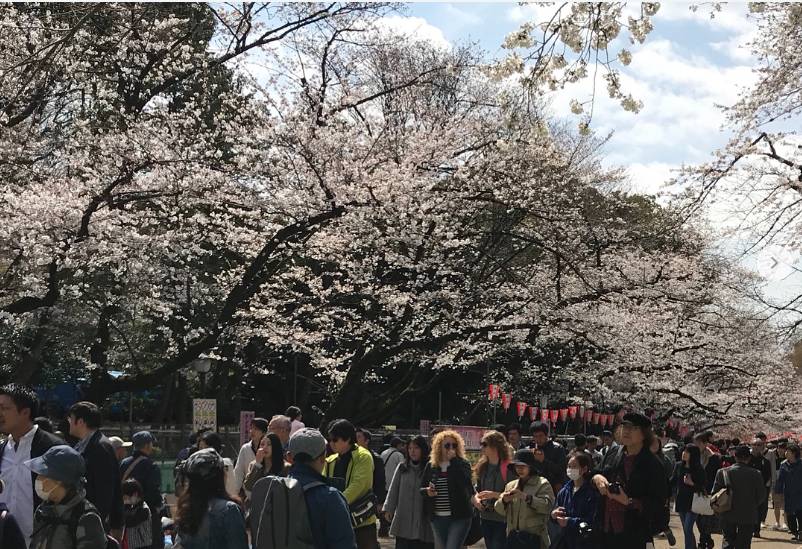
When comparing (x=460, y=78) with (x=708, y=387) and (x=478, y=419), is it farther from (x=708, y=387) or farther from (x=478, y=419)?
(x=708, y=387)

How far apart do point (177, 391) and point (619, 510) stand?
25337 mm

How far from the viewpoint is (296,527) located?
4.16 metres

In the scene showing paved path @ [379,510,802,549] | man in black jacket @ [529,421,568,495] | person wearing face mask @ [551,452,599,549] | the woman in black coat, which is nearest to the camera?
the woman in black coat

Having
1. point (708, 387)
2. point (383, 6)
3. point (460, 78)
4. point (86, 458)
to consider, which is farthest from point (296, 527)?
point (708, 387)

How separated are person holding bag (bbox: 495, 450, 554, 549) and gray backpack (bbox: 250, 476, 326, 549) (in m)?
3.28

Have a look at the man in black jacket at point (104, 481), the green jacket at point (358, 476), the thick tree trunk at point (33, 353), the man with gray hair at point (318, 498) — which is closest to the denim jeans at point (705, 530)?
the green jacket at point (358, 476)

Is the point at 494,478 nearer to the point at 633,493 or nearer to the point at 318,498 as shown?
the point at 633,493

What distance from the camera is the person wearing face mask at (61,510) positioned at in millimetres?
4230

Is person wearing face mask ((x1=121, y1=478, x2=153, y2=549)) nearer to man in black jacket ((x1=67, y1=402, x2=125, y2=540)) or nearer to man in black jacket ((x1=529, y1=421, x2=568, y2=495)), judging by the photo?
man in black jacket ((x1=67, y1=402, x2=125, y2=540))

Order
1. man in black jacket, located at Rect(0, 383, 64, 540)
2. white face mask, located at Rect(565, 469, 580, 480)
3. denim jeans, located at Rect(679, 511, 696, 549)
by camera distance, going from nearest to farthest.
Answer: man in black jacket, located at Rect(0, 383, 64, 540)
white face mask, located at Rect(565, 469, 580, 480)
denim jeans, located at Rect(679, 511, 696, 549)

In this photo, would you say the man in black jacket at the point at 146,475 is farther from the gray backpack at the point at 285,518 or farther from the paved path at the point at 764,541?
the paved path at the point at 764,541

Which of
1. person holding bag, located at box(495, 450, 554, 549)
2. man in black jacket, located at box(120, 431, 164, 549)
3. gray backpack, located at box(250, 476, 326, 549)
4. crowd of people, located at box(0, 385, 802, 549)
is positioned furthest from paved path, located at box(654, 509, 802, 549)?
gray backpack, located at box(250, 476, 326, 549)

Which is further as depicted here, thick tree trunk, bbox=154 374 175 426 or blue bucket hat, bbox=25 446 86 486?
thick tree trunk, bbox=154 374 175 426

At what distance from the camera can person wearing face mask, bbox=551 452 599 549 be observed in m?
6.03
